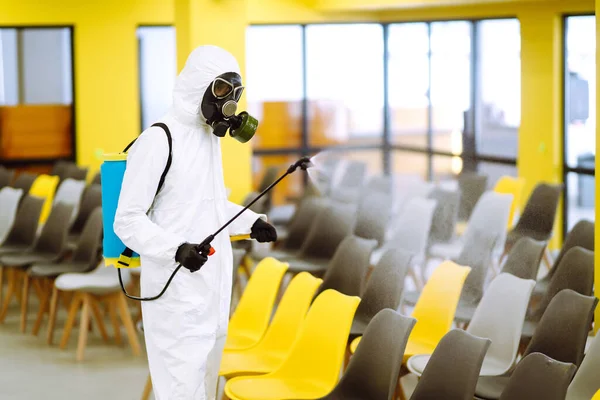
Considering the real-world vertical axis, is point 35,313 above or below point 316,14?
below

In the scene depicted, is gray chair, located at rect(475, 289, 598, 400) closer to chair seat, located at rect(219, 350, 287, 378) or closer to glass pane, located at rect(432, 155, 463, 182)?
chair seat, located at rect(219, 350, 287, 378)

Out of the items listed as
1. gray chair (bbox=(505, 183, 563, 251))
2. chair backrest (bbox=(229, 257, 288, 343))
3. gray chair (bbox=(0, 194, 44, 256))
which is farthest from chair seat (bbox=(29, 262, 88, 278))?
gray chair (bbox=(505, 183, 563, 251))

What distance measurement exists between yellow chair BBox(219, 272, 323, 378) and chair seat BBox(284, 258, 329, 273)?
1936mm

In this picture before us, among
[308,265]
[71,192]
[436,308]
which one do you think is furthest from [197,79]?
[71,192]

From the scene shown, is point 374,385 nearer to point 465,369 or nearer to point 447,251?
point 465,369

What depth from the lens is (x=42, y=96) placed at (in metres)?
12.1

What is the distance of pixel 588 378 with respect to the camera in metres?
4.24

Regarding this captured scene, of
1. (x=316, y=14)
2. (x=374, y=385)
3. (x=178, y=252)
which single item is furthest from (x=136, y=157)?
(x=316, y=14)

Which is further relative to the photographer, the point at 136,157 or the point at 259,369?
the point at 259,369

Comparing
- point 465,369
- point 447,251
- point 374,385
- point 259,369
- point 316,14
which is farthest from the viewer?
point 316,14

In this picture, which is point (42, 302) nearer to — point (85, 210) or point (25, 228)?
point (25, 228)

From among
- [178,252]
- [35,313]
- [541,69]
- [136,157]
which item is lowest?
[35,313]

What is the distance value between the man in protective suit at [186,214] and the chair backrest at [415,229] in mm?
3660

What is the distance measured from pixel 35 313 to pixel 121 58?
4471 millimetres
